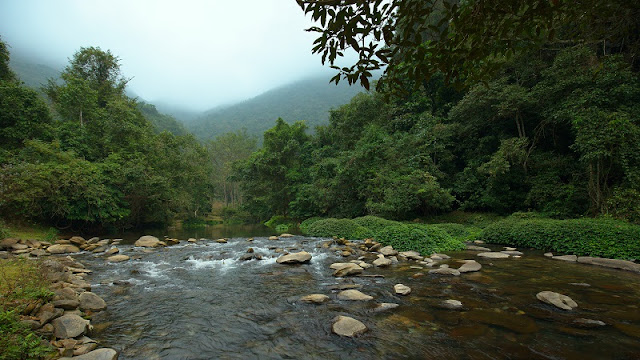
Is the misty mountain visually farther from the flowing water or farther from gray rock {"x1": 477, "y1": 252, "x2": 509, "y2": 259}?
gray rock {"x1": 477, "y1": 252, "x2": 509, "y2": 259}

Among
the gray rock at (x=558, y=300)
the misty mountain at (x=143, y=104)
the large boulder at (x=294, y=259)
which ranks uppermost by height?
the misty mountain at (x=143, y=104)

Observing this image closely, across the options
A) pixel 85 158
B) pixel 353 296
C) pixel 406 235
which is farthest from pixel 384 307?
pixel 85 158

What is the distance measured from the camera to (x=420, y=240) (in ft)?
33.1

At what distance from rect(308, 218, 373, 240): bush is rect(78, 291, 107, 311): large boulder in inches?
407

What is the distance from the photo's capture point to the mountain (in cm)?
9706

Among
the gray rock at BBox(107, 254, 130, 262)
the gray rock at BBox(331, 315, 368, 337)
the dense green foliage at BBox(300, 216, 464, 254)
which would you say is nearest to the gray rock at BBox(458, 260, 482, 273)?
the dense green foliage at BBox(300, 216, 464, 254)

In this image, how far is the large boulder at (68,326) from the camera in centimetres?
358

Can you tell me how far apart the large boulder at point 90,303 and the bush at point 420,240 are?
9.09 metres

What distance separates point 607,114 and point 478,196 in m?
7.20

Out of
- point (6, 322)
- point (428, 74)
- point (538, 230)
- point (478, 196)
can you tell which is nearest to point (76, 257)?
point (6, 322)

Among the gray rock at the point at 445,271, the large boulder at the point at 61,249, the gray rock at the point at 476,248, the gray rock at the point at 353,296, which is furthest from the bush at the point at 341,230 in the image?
the large boulder at the point at 61,249

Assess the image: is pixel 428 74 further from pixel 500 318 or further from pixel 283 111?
pixel 283 111

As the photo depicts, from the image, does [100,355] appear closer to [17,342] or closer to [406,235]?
[17,342]

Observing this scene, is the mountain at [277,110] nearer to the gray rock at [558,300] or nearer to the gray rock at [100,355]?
the gray rock at [558,300]
